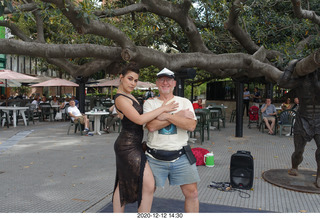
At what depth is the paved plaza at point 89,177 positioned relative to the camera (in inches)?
161

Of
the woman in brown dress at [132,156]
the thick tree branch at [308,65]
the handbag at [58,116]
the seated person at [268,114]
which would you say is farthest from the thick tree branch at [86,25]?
the handbag at [58,116]

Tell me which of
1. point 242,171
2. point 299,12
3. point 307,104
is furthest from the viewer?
point 299,12

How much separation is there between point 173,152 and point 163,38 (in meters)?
12.6

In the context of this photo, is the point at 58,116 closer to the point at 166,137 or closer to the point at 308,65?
the point at 308,65

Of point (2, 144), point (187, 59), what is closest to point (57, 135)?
point (2, 144)

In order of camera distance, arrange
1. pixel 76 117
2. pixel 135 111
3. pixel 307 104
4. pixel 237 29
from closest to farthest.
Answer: pixel 135 111, pixel 307 104, pixel 237 29, pixel 76 117

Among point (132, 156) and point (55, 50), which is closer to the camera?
point (132, 156)

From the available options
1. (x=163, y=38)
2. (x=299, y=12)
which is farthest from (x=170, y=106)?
(x=163, y=38)

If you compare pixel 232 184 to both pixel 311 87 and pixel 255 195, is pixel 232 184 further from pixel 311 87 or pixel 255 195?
pixel 311 87

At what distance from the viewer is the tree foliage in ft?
19.0

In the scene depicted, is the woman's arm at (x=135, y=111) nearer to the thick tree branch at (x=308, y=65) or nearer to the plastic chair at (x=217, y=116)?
the thick tree branch at (x=308, y=65)

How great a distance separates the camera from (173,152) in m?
2.86

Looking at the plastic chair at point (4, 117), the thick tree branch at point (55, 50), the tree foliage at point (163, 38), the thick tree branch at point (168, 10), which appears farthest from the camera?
the plastic chair at point (4, 117)

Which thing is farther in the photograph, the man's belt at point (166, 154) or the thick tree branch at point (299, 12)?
the thick tree branch at point (299, 12)
